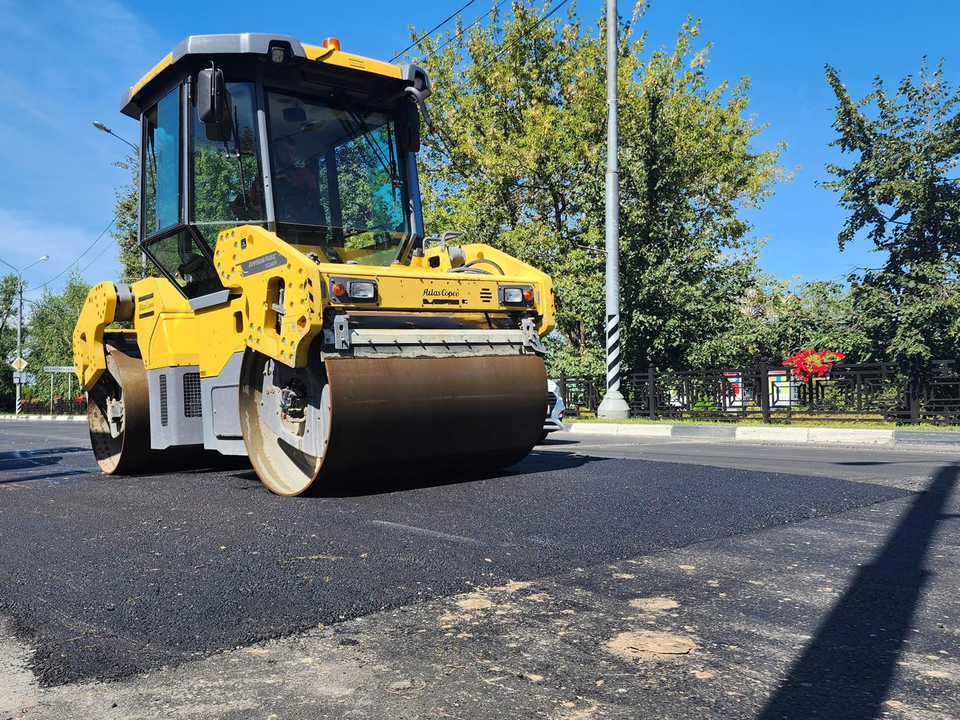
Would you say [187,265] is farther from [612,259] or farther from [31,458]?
[612,259]

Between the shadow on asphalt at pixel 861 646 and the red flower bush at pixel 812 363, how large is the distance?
39.1 ft

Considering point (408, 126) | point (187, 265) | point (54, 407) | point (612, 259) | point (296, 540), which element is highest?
point (612, 259)

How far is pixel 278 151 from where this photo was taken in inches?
247

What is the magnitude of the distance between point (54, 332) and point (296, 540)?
56.0 meters

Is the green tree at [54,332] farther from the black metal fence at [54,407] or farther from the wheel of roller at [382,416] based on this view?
the wheel of roller at [382,416]

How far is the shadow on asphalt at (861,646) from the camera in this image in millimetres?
2213

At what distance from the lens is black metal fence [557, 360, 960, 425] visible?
Result: 1440 centimetres

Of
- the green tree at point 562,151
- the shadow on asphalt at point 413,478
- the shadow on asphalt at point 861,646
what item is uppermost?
the green tree at point 562,151

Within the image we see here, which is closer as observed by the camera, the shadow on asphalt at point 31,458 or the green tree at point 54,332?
the shadow on asphalt at point 31,458

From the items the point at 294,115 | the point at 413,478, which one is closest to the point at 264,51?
the point at 294,115

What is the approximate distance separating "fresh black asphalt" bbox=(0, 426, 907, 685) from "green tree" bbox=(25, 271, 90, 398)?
48.0 meters

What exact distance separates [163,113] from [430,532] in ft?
14.9

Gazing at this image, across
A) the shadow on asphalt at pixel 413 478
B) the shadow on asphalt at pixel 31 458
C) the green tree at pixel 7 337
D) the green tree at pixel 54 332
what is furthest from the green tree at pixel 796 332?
the green tree at pixel 7 337

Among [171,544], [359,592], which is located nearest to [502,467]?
[171,544]
